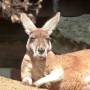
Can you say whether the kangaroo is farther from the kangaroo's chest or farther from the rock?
the rock

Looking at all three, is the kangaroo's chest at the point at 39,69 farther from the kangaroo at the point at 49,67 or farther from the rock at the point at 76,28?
the rock at the point at 76,28

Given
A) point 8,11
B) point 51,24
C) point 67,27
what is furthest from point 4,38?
point 51,24

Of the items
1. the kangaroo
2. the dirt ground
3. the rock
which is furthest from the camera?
the rock

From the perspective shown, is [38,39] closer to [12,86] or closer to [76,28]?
[12,86]

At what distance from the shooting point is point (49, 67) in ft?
27.5

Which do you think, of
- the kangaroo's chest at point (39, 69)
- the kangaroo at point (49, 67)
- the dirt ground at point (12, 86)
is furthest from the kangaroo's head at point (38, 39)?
the dirt ground at point (12, 86)

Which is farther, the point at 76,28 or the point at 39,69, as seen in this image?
the point at 76,28

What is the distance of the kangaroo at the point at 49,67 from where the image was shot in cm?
822

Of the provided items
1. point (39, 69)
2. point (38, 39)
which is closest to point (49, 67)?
point (39, 69)

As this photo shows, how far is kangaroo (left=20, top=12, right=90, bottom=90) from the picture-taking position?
27.0 feet

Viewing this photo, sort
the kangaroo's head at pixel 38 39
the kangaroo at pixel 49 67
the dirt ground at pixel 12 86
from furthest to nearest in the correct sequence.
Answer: the dirt ground at pixel 12 86, the kangaroo at pixel 49 67, the kangaroo's head at pixel 38 39

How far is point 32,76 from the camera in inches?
333

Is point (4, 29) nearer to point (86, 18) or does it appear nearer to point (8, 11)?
point (86, 18)

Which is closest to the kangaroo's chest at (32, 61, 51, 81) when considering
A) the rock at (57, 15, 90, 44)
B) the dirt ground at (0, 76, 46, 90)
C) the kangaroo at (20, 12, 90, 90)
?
the kangaroo at (20, 12, 90, 90)
